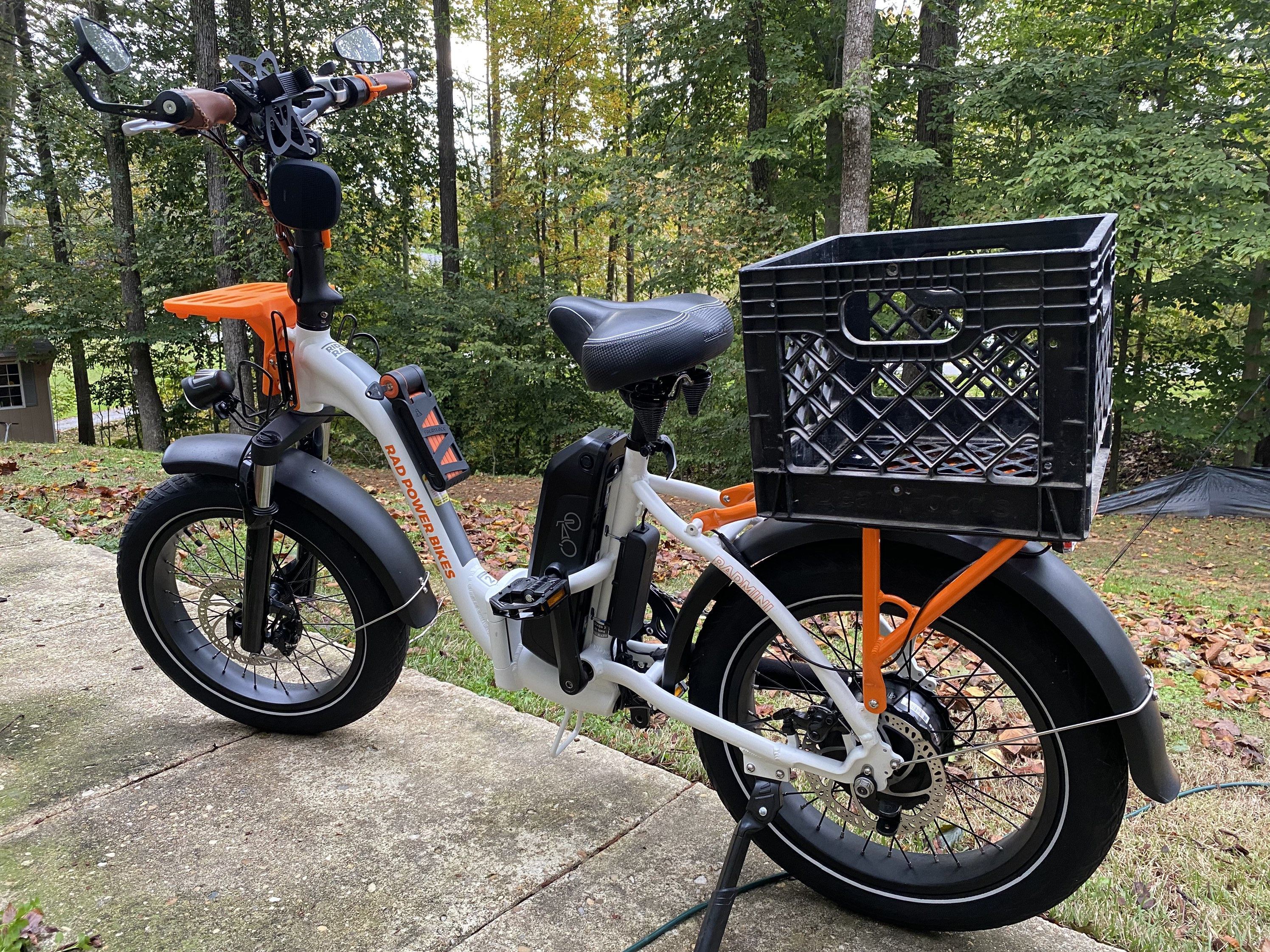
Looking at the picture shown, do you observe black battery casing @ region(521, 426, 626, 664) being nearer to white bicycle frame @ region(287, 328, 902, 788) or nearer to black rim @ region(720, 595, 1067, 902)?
white bicycle frame @ region(287, 328, 902, 788)

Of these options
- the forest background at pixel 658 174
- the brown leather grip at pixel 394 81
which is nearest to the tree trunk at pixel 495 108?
the forest background at pixel 658 174

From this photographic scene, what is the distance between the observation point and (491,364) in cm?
1379

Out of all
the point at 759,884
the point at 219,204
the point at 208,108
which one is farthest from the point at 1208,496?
the point at 219,204

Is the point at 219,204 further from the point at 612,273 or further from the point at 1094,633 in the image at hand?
the point at 1094,633

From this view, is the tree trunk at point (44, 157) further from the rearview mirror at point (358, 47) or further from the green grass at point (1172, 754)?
the rearview mirror at point (358, 47)

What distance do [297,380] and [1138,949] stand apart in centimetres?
237

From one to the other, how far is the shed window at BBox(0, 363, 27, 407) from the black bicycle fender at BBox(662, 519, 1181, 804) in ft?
85.4

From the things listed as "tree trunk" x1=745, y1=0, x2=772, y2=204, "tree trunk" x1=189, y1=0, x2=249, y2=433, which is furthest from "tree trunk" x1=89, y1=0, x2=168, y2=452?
"tree trunk" x1=745, y1=0, x2=772, y2=204

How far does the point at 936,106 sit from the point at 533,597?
39.1 ft

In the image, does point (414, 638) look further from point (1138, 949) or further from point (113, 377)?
point (113, 377)

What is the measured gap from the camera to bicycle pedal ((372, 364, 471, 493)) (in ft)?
7.13

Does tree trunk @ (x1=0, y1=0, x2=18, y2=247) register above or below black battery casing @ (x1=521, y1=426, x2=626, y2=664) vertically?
→ above

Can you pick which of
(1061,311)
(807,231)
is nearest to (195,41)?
(807,231)

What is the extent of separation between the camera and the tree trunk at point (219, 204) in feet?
36.3
